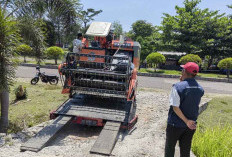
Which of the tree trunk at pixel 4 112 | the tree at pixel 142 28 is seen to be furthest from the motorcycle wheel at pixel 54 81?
the tree at pixel 142 28

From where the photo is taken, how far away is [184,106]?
9.86 feet

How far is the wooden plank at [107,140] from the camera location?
3.93 m

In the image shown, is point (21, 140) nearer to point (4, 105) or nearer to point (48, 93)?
point (4, 105)

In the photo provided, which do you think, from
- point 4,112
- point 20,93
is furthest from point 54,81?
point 4,112

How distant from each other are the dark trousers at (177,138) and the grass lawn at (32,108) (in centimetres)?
423

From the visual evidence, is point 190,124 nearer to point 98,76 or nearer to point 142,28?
point 98,76

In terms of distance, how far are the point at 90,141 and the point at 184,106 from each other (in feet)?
8.07

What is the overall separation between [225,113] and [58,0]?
6.80 meters

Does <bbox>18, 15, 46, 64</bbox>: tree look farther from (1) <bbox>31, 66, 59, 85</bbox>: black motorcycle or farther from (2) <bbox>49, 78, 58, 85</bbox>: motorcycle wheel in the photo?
(2) <bbox>49, 78, 58, 85</bbox>: motorcycle wheel

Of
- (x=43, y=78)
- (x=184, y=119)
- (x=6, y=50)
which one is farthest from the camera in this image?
(x=43, y=78)

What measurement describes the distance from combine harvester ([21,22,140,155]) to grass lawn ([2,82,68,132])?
1179 mm

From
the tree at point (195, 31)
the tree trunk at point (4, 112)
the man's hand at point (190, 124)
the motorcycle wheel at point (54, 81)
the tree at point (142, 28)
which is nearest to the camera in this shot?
the man's hand at point (190, 124)

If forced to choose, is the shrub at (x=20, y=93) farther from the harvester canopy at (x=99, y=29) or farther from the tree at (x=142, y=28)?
the tree at (x=142, y=28)

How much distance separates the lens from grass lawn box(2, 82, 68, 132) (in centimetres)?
633
